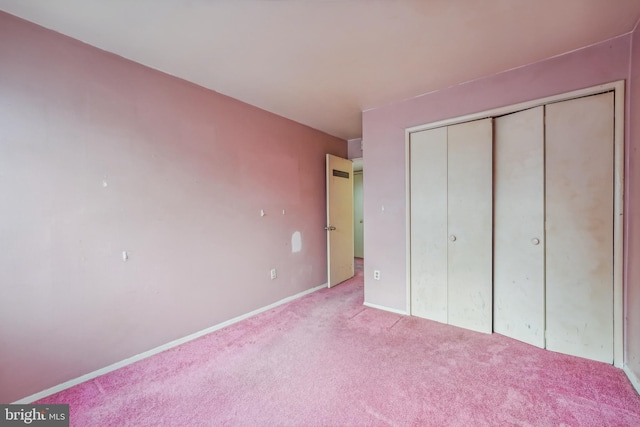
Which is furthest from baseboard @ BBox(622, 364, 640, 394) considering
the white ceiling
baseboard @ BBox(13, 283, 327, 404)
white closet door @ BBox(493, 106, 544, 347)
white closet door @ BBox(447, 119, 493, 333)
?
baseboard @ BBox(13, 283, 327, 404)

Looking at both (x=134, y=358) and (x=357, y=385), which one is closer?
(x=357, y=385)

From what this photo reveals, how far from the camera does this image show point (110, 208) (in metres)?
1.84

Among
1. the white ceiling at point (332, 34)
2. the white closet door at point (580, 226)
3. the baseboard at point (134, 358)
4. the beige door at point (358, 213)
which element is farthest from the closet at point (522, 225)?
the beige door at point (358, 213)

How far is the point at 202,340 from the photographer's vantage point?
2.27 meters

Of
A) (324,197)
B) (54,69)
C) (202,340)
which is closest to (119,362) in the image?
(202,340)

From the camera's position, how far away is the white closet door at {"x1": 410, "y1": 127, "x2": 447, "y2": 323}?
2.53 meters

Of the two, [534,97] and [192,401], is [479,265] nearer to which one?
[534,97]

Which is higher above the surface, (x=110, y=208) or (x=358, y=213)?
(x=110, y=208)

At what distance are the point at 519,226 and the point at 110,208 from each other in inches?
130

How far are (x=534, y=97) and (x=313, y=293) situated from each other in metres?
3.12

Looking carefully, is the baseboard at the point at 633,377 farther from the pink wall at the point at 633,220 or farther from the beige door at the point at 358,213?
→ the beige door at the point at 358,213

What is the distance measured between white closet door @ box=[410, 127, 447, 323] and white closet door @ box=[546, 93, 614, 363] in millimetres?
791

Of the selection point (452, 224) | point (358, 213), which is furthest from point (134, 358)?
point (358, 213)

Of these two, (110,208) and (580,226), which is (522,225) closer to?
(580,226)
